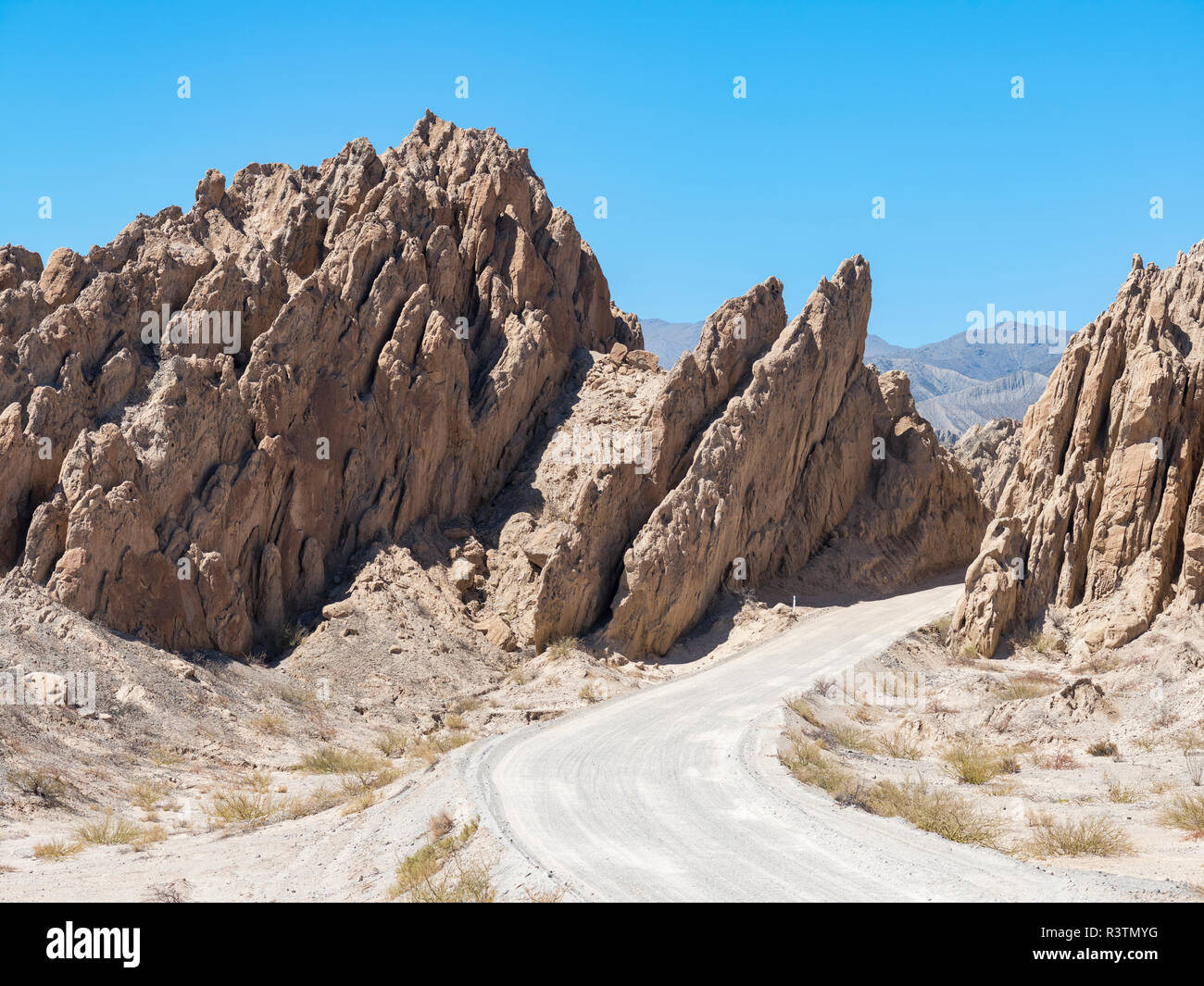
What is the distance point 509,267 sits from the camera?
43031mm

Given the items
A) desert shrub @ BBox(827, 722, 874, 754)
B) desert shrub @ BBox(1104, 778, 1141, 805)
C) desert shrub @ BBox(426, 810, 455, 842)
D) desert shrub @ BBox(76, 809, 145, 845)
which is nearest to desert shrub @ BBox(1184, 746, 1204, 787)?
desert shrub @ BBox(1104, 778, 1141, 805)

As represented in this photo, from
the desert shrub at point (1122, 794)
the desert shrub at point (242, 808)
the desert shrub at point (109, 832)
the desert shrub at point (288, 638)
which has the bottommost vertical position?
the desert shrub at point (242, 808)

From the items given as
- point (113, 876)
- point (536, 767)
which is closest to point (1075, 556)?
point (536, 767)

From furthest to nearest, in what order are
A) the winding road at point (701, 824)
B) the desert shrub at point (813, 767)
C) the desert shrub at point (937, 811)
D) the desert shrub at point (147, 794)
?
the desert shrub at point (147, 794) → the desert shrub at point (813, 767) → the desert shrub at point (937, 811) → the winding road at point (701, 824)

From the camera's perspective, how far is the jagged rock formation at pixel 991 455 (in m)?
61.9

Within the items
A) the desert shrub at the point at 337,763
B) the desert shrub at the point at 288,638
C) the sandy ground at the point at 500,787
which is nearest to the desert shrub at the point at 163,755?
the sandy ground at the point at 500,787

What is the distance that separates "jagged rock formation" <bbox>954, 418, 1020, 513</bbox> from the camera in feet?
203

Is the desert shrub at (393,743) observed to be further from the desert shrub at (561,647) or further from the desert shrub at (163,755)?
the desert shrub at (561,647)

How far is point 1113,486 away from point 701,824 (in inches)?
839

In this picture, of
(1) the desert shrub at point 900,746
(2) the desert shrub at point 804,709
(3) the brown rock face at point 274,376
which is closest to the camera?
(1) the desert shrub at point 900,746

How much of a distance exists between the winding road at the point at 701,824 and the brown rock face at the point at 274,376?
1335cm

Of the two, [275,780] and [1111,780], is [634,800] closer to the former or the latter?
[1111,780]

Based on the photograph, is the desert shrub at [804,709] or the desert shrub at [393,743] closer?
the desert shrub at [804,709]

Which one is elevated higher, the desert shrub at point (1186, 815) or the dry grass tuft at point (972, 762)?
the desert shrub at point (1186, 815)
